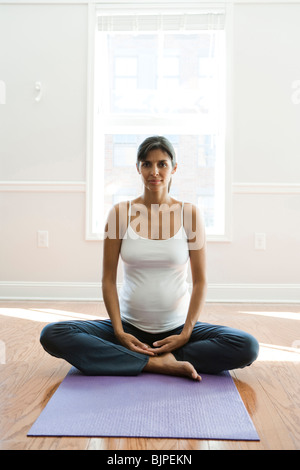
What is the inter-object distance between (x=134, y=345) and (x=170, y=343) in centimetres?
13

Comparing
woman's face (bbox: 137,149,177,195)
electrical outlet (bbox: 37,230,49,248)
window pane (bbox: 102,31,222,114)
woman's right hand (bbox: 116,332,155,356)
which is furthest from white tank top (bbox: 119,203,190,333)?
window pane (bbox: 102,31,222,114)

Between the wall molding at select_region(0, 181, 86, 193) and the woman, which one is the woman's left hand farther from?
the wall molding at select_region(0, 181, 86, 193)

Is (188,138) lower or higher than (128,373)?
higher

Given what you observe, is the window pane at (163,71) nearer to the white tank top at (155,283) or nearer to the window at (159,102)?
the window at (159,102)

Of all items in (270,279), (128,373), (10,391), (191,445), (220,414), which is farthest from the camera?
(270,279)

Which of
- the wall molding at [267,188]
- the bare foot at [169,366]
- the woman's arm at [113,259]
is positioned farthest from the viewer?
the wall molding at [267,188]

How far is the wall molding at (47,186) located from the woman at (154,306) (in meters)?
1.65

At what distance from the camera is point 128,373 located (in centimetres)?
156

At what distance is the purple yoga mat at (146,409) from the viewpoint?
1.12 m

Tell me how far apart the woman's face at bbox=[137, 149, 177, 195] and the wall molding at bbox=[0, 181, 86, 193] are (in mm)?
1735

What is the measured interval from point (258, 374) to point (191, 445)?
68 centimetres

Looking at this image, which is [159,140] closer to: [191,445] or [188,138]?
[191,445]

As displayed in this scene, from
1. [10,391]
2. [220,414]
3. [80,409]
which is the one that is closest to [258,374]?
[220,414]

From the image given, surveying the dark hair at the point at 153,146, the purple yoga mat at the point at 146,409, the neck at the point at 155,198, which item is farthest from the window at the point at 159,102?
the purple yoga mat at the point at 146,409
